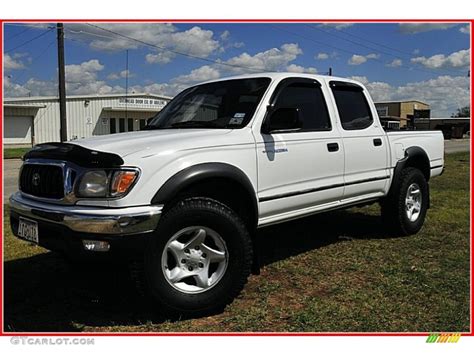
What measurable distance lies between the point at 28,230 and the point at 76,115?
33763 mm

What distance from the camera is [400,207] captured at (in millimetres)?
5578

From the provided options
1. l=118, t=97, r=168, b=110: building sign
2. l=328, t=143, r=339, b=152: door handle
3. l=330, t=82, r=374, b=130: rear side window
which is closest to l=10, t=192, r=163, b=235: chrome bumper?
l=328, t=143, r=339, b=152: door handle

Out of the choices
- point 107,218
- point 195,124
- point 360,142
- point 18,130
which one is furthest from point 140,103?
point 107,218

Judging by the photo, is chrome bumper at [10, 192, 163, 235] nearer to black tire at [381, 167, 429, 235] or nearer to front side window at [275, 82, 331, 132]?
front side window at [275, 82, 331, 132]

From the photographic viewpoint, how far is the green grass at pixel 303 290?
11.1 ft

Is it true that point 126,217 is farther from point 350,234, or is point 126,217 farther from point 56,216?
point 350,234

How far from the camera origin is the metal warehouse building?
3222 centimetres

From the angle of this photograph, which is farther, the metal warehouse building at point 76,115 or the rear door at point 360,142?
the metal warehouse building at point 76,115

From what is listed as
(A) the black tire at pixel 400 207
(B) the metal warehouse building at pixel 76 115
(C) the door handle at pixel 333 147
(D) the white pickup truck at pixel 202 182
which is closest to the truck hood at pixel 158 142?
(D) the white pickup truck at pixel 202 182

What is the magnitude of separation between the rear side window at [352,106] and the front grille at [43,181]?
2869 millimetres

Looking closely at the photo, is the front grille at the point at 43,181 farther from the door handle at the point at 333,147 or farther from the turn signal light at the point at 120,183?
the door handle at the point at 333,147

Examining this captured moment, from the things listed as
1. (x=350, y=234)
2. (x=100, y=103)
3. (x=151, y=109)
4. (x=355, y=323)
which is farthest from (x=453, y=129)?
(x=355, y=323)

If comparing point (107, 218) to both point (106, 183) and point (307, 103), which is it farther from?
point (307, 103)
